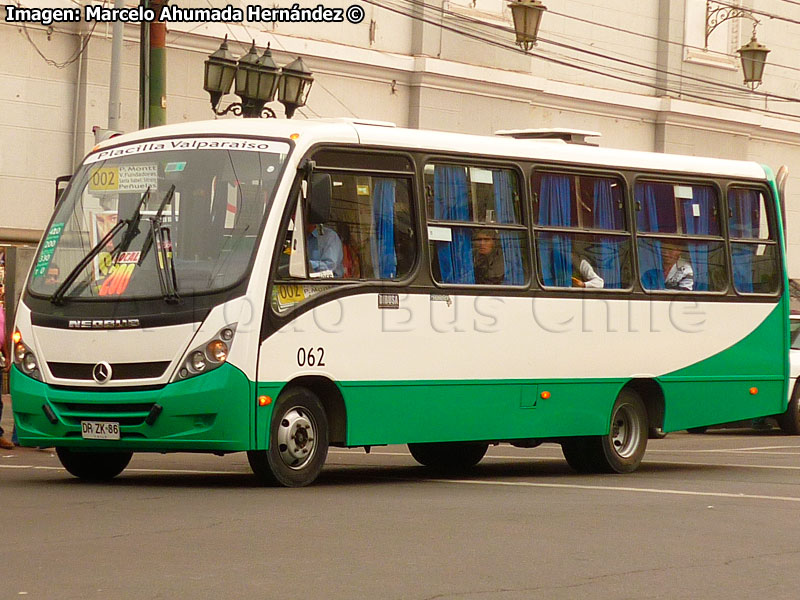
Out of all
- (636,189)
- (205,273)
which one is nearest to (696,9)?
(636,189)

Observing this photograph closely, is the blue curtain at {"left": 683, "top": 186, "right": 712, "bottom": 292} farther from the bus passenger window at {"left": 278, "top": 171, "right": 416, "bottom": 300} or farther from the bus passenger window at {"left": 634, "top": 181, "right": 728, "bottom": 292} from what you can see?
the bus passenger window at {"left": 278, "top": 171, "right": 416, "bottom": 300}

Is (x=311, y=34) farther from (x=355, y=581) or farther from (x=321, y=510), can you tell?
(x=355, y=581)

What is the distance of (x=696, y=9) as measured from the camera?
113 ft

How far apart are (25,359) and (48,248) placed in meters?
0.89

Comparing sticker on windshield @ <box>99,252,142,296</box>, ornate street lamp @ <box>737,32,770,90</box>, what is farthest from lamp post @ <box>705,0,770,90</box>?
sticker on windshield @ <box>99,252,142,296</box>

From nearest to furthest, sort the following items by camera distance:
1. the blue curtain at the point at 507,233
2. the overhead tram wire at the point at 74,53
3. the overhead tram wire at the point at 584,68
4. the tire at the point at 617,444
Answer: the blue curtain at the point at 507,233, the tire at the point at 617,444, the overhead tram wire at the point at 74,53, the overhead tram wire at the point at 584,68

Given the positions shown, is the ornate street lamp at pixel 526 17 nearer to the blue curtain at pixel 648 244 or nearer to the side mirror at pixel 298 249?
the blue curtain at pixel 648 244

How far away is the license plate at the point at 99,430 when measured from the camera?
1190 cm

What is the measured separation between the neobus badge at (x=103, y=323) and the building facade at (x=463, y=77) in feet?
35.0

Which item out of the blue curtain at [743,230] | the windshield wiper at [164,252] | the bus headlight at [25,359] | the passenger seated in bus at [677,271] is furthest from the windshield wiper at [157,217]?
the blue curtain at [743,230]

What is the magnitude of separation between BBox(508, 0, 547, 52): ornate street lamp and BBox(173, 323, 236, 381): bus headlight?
17.4 meters

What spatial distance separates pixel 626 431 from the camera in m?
15.0

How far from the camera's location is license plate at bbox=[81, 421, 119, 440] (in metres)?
11.9

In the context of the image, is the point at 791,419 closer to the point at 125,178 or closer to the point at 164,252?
the point at 125,178
